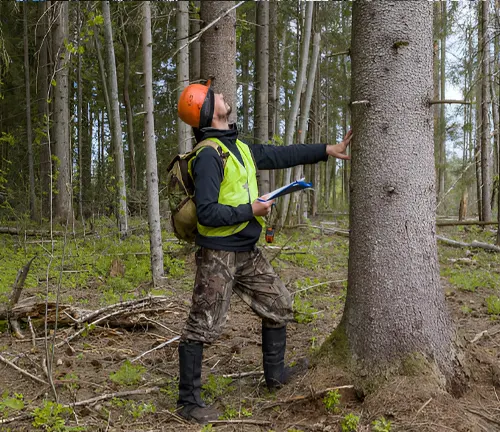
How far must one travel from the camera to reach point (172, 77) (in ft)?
66.4

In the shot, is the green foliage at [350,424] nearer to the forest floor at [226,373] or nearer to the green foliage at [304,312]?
the forest floor at [226,373]

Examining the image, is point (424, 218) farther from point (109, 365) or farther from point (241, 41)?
point (241, 41)

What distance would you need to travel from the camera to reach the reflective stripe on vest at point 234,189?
132 inches

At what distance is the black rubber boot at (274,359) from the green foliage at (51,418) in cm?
137

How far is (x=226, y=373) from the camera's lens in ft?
13.4

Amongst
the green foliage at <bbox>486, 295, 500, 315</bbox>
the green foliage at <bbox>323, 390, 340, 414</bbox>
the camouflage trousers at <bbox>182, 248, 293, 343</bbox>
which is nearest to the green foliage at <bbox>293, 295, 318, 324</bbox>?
the camouflage trousers at <bbox>182, 248, 293, 343</bbox>

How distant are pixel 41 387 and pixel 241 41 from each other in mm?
16914

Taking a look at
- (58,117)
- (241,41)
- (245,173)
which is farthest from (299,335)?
(241,41)

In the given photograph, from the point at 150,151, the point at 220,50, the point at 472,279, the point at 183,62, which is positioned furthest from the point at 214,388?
the point at 183,62

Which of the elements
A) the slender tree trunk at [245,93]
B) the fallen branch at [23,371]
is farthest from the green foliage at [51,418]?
the slender tree trunk at [245,93]

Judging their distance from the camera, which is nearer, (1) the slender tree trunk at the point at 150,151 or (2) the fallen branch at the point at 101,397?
(2) the fallen branch at the point at 101,397

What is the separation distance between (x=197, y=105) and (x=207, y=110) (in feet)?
0.27

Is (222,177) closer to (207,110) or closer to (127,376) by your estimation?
(207,110)

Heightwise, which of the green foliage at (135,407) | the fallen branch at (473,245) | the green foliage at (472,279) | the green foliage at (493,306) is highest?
the fallen branch at (473,245)
